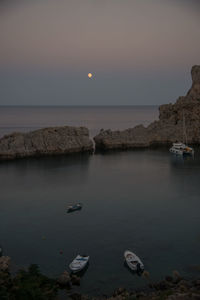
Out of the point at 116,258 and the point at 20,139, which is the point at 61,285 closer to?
the point at 116,258

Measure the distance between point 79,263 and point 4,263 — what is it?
4.20 metres

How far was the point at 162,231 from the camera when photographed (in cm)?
2356

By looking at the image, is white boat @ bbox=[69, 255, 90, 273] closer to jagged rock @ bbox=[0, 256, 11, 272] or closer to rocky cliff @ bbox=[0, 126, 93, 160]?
jagged rock @ bbox=[0, 256, 11, 272]

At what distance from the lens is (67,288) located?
54.4 feet

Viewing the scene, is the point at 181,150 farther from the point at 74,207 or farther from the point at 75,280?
the point at 75,280

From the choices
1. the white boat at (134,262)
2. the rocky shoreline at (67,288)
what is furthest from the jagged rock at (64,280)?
the white boat at (134,262)

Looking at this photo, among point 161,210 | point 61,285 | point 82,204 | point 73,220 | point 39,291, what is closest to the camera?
point 39,291

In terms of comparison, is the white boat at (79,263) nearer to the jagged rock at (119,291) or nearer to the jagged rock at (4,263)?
the jagged rock at (119,291)

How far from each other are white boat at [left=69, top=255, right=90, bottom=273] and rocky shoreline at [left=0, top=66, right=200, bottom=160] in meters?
35.8

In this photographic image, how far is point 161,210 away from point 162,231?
4954 millimetres

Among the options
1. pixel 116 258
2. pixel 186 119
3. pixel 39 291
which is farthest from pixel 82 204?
pixel 186 119

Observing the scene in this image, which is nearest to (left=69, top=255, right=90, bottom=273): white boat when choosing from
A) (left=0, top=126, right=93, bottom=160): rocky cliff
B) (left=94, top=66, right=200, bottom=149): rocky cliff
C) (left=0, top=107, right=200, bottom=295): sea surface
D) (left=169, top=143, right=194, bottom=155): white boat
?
(left=0, top=107, right=200, bottom=295): sea surface

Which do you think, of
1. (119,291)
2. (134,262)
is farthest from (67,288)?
(134,262)

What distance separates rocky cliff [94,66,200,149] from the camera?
64.0 metres
